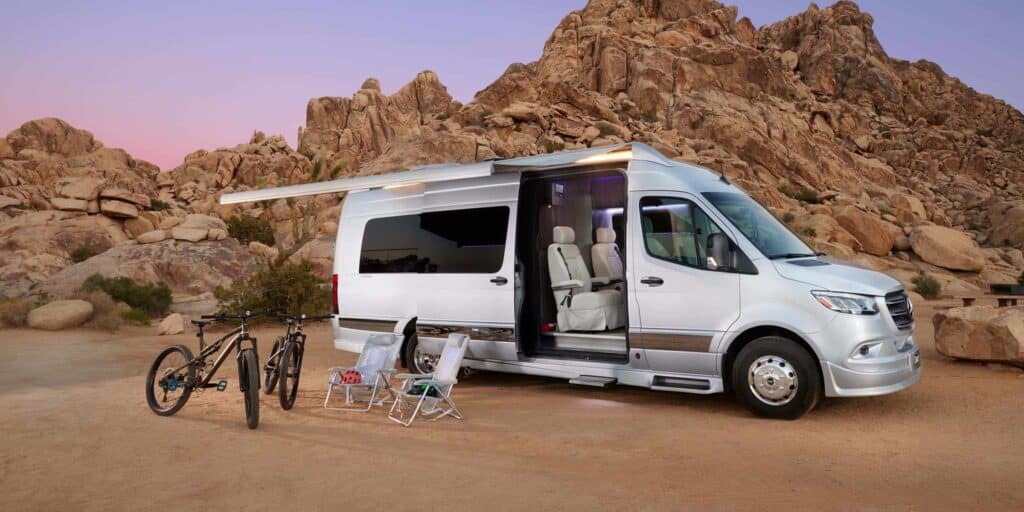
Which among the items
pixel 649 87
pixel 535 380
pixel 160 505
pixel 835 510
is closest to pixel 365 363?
pixel 535 380

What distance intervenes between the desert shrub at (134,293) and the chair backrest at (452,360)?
15064 mm

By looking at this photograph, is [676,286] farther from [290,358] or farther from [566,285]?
[290,358]

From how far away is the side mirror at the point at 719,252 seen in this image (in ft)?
22.9

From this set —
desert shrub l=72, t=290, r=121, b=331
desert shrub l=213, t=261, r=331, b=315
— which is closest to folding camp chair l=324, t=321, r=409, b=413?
desert shrub l=213, t=261, r=331, b=315

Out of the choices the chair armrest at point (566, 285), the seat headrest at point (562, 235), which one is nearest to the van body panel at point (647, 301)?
the chair armrest at point (566, 285)

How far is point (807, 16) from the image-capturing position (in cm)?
7281

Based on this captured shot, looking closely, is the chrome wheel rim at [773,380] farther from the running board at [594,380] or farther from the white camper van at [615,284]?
the running board at [594,380]

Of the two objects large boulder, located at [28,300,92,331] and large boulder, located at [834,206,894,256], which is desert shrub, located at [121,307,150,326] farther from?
large boulder, located at [834,206,894,256]

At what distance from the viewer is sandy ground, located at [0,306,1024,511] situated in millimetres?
4742

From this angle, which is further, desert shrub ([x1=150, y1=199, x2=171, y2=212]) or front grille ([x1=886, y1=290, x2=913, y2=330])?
desert shrub ([x1=150, y1=199, x2=171, y2=212])

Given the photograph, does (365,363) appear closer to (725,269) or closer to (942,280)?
(725,269)

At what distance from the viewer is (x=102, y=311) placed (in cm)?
1725

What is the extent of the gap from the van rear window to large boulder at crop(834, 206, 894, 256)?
26659 millimetres

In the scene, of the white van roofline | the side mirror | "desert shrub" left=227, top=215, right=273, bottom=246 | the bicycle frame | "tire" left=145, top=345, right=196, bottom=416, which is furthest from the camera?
"desert shrub" left=227, top=215, right=273, bottom=246
